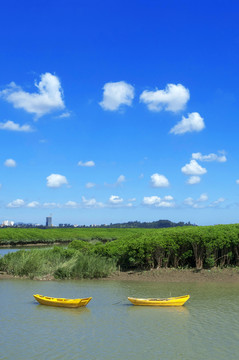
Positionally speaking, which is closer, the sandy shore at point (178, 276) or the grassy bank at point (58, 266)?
the sandy shore at point (178, 276)

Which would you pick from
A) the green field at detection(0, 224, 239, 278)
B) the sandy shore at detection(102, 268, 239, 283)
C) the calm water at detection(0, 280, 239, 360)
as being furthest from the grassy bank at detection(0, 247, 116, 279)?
the calm water at detection(0, 280, 239, 360)

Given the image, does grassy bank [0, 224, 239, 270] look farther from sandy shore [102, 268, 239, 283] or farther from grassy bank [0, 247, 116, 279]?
grassy bank [0, 247, 116, 279]

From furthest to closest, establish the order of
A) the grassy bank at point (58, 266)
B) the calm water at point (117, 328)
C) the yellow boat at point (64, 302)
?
the grassy bank at point (58, 266) → the yellow boat at point (64, 302) → the calm water at point (117, 328)

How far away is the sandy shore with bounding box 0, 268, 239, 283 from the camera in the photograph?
25.9 m

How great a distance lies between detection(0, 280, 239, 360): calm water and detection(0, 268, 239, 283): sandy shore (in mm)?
3673

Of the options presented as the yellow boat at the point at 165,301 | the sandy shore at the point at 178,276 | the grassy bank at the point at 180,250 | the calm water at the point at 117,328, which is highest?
the grassy bank at the point at 180,250

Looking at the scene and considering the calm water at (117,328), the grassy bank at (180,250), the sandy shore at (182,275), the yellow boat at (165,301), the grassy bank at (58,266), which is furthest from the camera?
the grassy bank at (180,250)

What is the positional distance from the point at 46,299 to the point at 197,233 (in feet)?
43.0

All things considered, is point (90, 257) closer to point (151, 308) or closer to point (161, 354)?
point (151, 308)

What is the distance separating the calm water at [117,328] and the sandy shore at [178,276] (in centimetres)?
367

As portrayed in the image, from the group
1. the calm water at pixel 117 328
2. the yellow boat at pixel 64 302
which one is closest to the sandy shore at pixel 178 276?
the calm water at pixel 117 328

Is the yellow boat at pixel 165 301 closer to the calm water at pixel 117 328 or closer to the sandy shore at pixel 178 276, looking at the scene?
the calm water at pixel 117 328

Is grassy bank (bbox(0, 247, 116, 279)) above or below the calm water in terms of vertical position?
above

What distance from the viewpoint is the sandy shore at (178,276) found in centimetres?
2586
